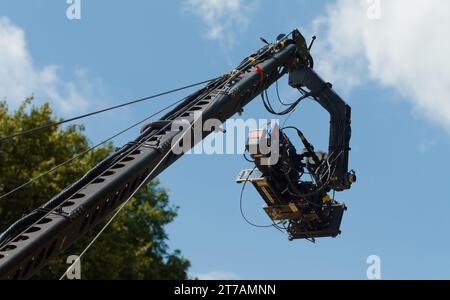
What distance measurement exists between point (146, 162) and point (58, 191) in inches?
967

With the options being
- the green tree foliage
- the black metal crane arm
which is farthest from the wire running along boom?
the green tree foliage

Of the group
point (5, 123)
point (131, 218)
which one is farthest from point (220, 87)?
point (131, 218)

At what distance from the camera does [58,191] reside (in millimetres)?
37281

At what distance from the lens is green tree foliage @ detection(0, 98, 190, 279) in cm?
3659

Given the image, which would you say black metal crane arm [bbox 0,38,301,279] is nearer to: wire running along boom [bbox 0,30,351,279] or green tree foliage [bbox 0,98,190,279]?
wire running along boom [bbox 0,30,351,279]

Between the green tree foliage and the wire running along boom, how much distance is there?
1955 centimetres

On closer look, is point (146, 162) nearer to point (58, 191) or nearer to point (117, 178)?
point (117, 178)

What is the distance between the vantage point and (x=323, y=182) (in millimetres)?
18328

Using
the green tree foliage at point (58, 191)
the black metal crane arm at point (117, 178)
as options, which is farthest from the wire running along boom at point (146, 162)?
the green tree foliage at point (58, 191)

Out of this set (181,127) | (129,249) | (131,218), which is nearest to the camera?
(181,127)
